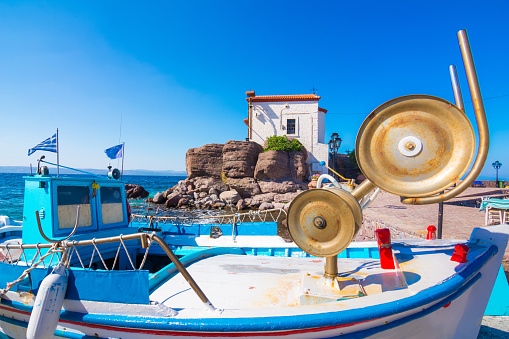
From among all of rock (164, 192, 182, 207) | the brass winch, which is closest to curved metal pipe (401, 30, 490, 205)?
the brass winch

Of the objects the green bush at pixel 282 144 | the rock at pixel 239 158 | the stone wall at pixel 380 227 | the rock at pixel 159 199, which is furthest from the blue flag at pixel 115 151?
the rock at pixel 159 199

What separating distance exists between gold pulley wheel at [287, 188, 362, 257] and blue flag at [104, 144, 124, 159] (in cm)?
576

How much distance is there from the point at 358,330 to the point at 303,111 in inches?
1209

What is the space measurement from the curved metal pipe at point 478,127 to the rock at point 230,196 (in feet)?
79.2

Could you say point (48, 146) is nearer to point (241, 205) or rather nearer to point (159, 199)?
point (241, 205)

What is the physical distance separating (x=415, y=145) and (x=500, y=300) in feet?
17.9

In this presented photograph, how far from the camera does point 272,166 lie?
2798cm

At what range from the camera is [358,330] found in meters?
2.77

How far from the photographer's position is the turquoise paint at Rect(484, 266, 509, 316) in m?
5.68

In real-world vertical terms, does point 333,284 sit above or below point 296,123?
below

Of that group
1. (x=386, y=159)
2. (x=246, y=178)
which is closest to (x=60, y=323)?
(x=386, y=159)

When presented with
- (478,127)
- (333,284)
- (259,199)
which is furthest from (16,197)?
(478,127)

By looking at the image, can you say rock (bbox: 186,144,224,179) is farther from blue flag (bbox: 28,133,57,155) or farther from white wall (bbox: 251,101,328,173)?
blue flag (bbox: 28,133,57,155)

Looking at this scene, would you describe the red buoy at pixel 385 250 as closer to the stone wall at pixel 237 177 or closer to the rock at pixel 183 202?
the stone wall at pixel 237 177
